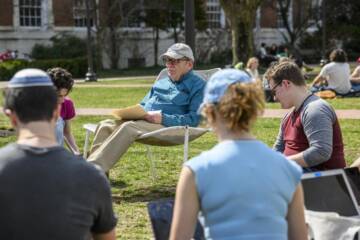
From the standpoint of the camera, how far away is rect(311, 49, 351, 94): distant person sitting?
17078 millimetres

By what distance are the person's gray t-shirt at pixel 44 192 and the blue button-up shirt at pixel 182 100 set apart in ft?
14.3

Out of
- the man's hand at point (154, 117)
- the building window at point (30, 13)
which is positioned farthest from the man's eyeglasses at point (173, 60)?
the building window at point (30, 13)

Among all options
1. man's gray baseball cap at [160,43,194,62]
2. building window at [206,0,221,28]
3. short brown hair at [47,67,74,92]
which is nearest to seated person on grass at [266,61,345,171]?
short brown hair at [47,67,74,92]

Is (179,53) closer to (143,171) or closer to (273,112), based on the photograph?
(143,171)

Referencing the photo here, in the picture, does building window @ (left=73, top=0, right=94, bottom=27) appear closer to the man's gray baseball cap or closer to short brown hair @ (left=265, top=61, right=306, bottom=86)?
the man's gray baseball cap

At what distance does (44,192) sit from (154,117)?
436 cm

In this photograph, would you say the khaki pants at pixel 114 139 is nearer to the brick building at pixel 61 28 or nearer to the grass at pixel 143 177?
the grass at pixel 143 177

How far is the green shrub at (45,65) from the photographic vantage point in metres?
31.1

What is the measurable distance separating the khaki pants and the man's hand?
1.5 inches

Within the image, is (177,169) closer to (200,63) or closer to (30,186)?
(30,186)

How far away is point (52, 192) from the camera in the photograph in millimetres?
3152

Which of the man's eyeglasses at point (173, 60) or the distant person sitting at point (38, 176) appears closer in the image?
the distant person sitting at point (38, 176)

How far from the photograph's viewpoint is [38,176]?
3.14m

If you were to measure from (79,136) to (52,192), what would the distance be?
886 cm
